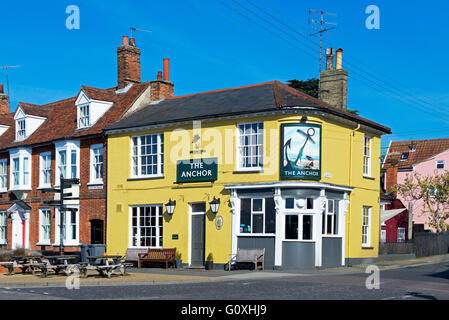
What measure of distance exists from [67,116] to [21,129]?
3.60 m

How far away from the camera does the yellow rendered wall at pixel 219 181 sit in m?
24.0

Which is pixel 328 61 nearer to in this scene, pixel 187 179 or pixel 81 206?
pixel 187 179

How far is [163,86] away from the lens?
31062mm

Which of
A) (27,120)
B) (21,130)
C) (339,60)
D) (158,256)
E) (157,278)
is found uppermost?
(339,60)

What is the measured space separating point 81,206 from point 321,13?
1623 centimetres

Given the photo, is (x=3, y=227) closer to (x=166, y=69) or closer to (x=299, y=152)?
(x=166, y=69)

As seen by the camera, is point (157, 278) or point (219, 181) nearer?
point (157, 278)

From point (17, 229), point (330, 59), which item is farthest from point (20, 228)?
point (330, 59)

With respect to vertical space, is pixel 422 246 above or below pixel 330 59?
below

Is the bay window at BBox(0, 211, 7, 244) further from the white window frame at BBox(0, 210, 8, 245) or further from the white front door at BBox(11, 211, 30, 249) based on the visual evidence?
the white front door at BBox(11, 211, 30, 249)
